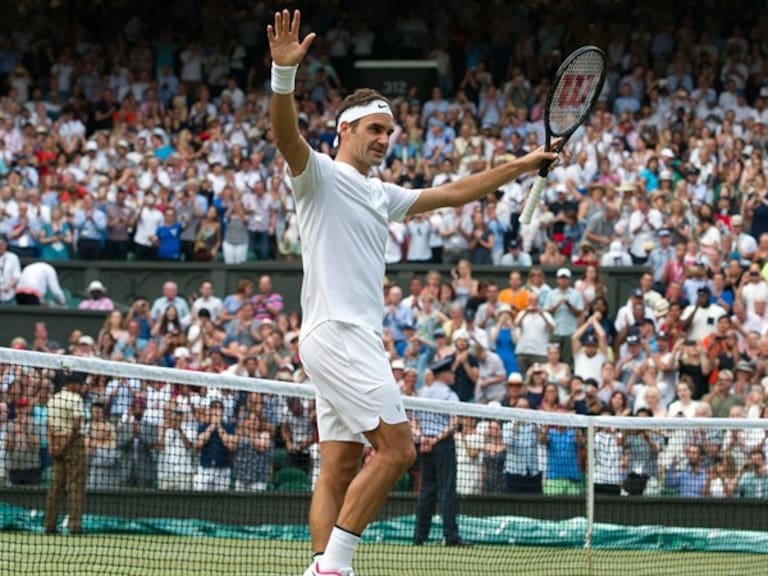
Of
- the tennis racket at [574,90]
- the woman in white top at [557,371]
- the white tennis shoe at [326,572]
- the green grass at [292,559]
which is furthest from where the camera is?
the woman in white top at [557,371]

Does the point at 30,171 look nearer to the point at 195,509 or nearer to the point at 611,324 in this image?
the point at 611,324

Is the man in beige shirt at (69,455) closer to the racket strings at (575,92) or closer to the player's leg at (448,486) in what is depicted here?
the player's leg at (448,486)

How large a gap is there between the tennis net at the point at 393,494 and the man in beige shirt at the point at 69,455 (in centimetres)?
2

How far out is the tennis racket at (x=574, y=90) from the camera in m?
8.90

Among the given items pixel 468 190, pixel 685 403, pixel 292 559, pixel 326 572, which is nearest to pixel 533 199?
pixel 468 190

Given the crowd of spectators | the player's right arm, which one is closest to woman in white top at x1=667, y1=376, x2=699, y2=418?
the crowd of spectators

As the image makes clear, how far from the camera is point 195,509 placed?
42.8 ft

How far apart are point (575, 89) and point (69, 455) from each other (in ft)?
18.5

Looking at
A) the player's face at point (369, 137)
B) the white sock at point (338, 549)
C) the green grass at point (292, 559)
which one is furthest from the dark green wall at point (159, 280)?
the white sock at point (338, 549)

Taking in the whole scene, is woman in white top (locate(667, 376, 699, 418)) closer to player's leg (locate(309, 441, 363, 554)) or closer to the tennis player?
player's leg (locate(309, 441, 363, 554))

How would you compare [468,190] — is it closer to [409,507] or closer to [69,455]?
[69,455]

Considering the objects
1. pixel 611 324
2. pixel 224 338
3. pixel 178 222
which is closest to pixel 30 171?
pixel 178 222

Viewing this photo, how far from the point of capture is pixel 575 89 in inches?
356

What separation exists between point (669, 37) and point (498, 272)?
9292 millimetres
